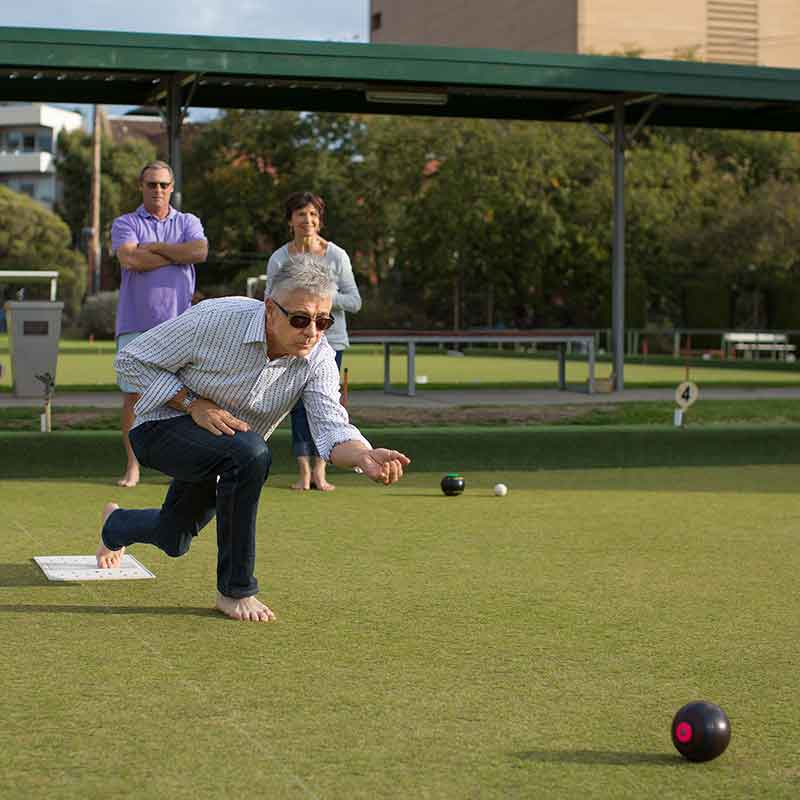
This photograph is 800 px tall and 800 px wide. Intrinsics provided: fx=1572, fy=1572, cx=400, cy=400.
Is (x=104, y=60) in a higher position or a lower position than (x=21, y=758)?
higher

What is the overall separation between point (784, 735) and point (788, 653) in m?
0.94

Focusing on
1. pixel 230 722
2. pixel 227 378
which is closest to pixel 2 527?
pixel 227 378

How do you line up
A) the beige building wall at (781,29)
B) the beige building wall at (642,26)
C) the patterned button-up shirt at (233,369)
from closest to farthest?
1. the patterned button-up shirt at (233,369)
2. the beige building wall at (642,26)
3. the beige building wall at (781,29)

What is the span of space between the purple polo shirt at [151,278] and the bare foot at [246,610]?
3.13 metres

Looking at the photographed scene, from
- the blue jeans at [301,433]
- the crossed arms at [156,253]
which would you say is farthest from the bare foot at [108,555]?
the blue jeans at [301,433]

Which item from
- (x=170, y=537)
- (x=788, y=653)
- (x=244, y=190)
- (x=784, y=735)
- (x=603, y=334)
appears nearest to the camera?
(x=784, y=735)

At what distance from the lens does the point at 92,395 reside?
1444 cm

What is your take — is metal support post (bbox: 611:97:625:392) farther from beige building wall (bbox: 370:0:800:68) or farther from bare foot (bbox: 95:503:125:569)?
beige building wall (bbox: 370:0:800:68)

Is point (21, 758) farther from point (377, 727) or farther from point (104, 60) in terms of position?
point (104, 60)

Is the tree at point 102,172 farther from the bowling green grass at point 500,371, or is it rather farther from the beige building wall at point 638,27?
the bowling green grass at point 500,371

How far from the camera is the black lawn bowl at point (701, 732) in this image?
140 inches

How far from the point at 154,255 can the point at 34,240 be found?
46.3 metres

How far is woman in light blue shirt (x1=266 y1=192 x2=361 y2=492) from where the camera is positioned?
7.96m

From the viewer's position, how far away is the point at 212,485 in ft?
17.1
